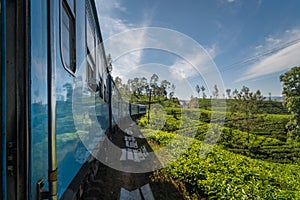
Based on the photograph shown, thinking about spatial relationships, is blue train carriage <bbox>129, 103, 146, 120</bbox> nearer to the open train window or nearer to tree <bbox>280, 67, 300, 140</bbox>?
tree <bbox>280, 67, 300, 140</bbox>

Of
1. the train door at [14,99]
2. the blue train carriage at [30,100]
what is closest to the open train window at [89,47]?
the blue train carriage at [30,100]

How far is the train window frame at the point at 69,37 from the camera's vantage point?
1.73 meters

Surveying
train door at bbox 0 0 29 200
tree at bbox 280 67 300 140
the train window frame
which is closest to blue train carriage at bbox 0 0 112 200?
train door at bbox 0 0 29 200

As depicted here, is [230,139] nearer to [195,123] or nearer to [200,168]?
[195,123]

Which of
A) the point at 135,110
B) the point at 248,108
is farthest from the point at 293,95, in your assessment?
the point at 135,110

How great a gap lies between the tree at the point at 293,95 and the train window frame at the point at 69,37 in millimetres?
21475

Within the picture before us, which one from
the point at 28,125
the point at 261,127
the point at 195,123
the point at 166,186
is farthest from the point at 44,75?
the point at 261,127

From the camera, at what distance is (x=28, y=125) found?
3.41 feet

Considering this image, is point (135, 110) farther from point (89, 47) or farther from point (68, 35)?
point (68, 35)

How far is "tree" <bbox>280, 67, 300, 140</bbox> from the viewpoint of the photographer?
18750 mm

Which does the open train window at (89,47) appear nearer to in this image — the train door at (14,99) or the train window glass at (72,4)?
the train window glass at (72,4)

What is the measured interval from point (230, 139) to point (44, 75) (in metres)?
20.0

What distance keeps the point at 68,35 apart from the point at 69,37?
0.14 feet

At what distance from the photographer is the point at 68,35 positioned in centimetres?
193
